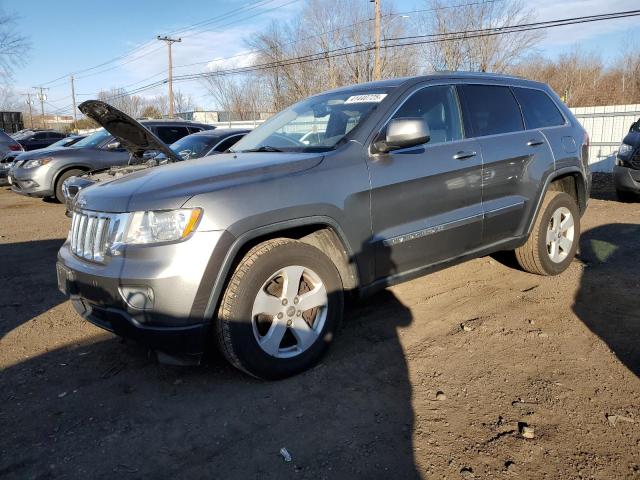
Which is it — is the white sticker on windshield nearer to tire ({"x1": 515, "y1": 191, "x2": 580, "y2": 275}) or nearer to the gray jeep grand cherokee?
the gray jeep grand cherokee

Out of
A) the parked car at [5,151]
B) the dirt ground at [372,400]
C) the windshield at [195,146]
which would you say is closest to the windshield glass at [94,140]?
the windshield at [195,146]

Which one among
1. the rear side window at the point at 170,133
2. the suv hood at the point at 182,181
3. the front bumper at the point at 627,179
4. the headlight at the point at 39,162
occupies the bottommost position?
the front bumper at the point at 627,179

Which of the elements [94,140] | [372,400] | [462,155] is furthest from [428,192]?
[94,140]

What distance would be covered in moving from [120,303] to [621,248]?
5.65 metres

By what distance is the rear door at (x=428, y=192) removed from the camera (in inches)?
132

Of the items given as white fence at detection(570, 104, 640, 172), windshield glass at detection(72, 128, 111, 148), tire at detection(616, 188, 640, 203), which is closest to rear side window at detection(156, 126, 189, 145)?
windshield glass at detection(72, 128, 111, 148)

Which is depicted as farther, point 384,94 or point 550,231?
point 550,231

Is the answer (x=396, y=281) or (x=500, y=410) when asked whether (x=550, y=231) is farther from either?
(x=500, y=410)

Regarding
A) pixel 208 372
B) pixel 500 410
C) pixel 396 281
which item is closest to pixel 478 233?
pixel 396 281

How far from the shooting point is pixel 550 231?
4.77m

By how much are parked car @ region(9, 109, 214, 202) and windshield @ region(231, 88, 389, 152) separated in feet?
21.5

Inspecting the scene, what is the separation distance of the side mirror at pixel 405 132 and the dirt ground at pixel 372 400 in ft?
4.59

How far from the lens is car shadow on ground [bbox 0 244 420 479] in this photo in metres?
2.35

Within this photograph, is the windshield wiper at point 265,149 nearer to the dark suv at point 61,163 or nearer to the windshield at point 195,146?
the windshield at point 195,146
